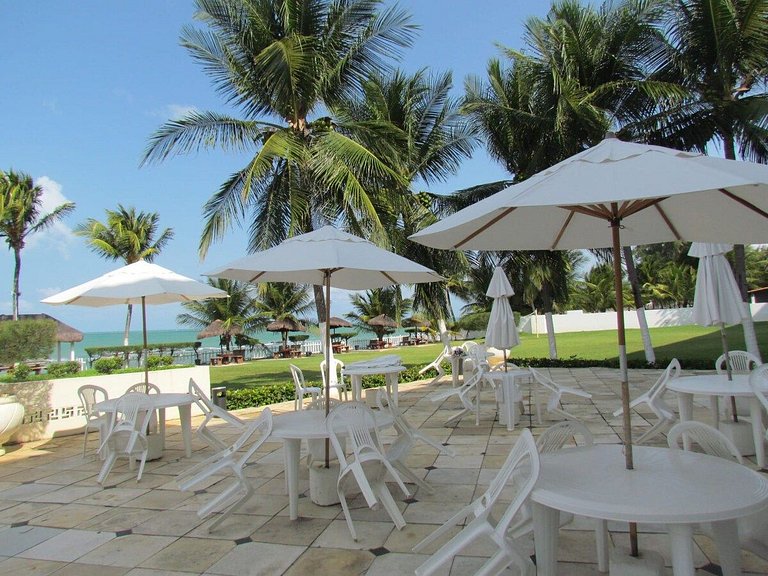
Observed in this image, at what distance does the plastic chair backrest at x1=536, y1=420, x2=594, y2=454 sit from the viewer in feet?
8.79

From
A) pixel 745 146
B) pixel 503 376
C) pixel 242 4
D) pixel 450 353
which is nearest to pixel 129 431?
pixel 503 376

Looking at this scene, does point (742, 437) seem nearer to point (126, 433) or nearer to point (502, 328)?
point (502, 328)

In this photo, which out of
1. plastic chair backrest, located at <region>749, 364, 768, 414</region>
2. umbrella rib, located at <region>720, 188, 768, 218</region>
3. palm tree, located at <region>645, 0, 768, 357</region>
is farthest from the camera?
palm tree, located at <region>645, 0, 768, 357</region>

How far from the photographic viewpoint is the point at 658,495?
1.93 metres

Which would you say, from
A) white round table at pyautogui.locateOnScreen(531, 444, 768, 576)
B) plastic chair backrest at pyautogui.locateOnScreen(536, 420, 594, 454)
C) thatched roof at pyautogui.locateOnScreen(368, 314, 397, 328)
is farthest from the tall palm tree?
thatched roof at pyautogui.locateOnScreen(368, 314, 397, 328)

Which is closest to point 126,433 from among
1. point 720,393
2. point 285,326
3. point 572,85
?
point 720,393

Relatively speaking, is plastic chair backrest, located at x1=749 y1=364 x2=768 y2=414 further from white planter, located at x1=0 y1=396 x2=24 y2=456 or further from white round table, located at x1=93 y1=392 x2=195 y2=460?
white planter, located at x1=0 y1=396 x2=24 y2=456

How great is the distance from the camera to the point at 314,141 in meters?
11.2

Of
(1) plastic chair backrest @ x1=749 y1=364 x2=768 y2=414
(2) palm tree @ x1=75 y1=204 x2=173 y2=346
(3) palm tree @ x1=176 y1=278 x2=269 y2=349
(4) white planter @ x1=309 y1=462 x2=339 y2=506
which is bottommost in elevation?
(4) white planter @ x1=309 y1=462 x2=339 y2=506

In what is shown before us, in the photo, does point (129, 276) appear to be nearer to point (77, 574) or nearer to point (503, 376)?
point (77, 574)

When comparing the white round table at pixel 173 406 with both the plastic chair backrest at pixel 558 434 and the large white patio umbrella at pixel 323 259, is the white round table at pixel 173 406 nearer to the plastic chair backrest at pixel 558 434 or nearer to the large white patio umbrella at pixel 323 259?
the large white patio umbrella at pixel 323 259

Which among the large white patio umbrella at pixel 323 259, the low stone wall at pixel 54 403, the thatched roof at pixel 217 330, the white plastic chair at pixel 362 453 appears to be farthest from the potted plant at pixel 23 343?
the thatched roof at pixel 217 330

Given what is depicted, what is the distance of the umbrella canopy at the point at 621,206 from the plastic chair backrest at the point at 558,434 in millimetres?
308

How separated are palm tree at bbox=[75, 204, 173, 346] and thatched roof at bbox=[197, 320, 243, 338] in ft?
12.3
